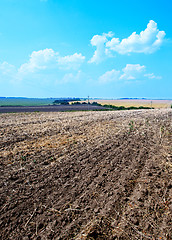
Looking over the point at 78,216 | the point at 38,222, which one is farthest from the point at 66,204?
the point at 38,222

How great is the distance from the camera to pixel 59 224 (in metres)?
3.08

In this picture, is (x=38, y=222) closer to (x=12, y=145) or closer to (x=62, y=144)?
(x=62, y=144)

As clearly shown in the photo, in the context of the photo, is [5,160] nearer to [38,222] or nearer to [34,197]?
[34,197]

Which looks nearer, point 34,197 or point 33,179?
point 34,197

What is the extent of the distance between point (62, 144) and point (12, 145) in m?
2.48

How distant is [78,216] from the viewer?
3240 mm

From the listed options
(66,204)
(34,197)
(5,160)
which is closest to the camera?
(66,204)

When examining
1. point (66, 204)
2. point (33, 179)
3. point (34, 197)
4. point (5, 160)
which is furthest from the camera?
point (5, 160)

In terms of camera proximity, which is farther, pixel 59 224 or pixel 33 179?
pixel 33 179

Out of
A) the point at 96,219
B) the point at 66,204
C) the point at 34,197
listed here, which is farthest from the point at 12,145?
A: the point at 96,219

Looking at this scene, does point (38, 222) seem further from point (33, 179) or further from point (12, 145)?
point (12, 145)

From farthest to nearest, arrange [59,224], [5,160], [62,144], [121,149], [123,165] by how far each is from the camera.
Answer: [62,144] → [121,149] → [5,160] → [123,165] → [59,224]

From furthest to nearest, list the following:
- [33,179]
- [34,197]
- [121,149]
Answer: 1. [121,149]
2. [33,179]
3. [34,197]

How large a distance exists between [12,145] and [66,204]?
551cm
